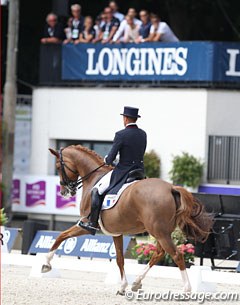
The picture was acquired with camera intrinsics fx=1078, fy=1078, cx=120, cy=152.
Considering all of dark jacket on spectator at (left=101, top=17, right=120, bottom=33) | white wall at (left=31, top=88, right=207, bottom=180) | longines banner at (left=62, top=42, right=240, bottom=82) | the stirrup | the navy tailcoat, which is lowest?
the stirrup

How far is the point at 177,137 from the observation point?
26.6 m

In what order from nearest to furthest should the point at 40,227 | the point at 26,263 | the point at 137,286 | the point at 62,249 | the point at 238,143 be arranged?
the point at 137,286 → the point at 26,263 → the point at 62,249 → the point at 40,227 → the point at 238,143

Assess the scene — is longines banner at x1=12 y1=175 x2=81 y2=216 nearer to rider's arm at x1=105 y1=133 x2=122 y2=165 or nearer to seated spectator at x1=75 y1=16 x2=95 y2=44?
seated spectator at x1=75 y1=16 x2=95 y2=44

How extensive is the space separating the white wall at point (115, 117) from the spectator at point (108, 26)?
4.35 feet

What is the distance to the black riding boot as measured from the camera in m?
14.4

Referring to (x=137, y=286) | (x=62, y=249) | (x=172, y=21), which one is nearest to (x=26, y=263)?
(x=62, y=249)

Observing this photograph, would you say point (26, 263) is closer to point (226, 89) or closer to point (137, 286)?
point (137, 286)

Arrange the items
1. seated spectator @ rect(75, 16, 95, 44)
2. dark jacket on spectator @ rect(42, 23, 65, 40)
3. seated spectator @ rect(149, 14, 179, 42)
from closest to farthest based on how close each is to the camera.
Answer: seated spectator @ rect(149, 14, 179, 42) < seated spectator @ rect(75, 16, 95, 44) < dark jacket on spectator @ rect(42, 23, 65, 40)

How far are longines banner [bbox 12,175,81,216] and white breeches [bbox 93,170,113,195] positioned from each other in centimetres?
1163

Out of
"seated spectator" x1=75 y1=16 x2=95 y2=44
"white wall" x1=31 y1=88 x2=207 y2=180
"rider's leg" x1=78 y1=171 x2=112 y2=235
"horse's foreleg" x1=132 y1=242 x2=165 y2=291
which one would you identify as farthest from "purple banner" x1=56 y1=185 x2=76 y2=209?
"horse's foreleg" x1=132 y1=242 x2=165 y2=291

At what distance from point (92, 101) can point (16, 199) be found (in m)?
3.21

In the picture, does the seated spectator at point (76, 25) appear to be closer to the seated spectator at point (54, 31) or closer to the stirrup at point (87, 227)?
the seated spectator at point (54, 31)

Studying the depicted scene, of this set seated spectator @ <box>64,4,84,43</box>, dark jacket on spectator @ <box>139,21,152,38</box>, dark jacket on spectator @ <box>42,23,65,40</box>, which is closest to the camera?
dark jacket on spectator @ <box>139,21,152,38</box>

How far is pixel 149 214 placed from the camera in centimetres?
1362
